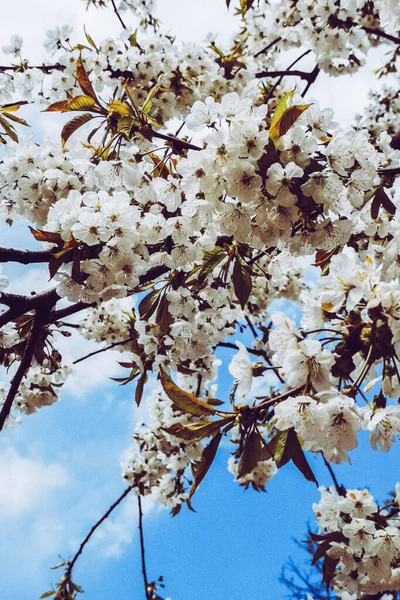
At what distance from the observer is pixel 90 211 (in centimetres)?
136

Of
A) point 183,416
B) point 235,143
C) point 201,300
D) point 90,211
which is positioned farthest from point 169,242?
point 183,416

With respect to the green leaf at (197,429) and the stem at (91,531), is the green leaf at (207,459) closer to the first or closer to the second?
the green leaf at (197,429)

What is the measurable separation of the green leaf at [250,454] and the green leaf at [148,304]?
0.70 metres

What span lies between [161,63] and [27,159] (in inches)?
82.7

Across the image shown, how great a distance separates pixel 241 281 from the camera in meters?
1.54

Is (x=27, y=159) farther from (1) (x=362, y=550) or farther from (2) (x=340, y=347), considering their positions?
(1) (x=362, y=550)

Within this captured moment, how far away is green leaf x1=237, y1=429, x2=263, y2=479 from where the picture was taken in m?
1.22

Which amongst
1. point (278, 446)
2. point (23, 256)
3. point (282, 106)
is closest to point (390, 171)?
point (282, 106)

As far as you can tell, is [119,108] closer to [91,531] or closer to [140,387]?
[140,387]

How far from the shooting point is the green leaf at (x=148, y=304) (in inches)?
69.5

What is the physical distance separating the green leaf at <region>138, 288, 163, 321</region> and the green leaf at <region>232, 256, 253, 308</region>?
371 mm

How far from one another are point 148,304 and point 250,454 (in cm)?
75

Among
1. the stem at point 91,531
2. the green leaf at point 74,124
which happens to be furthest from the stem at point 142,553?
the green leaf at point 74,124

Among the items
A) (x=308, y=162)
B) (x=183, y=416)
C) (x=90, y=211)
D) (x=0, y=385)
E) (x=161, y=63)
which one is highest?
(x=161, y=63)
